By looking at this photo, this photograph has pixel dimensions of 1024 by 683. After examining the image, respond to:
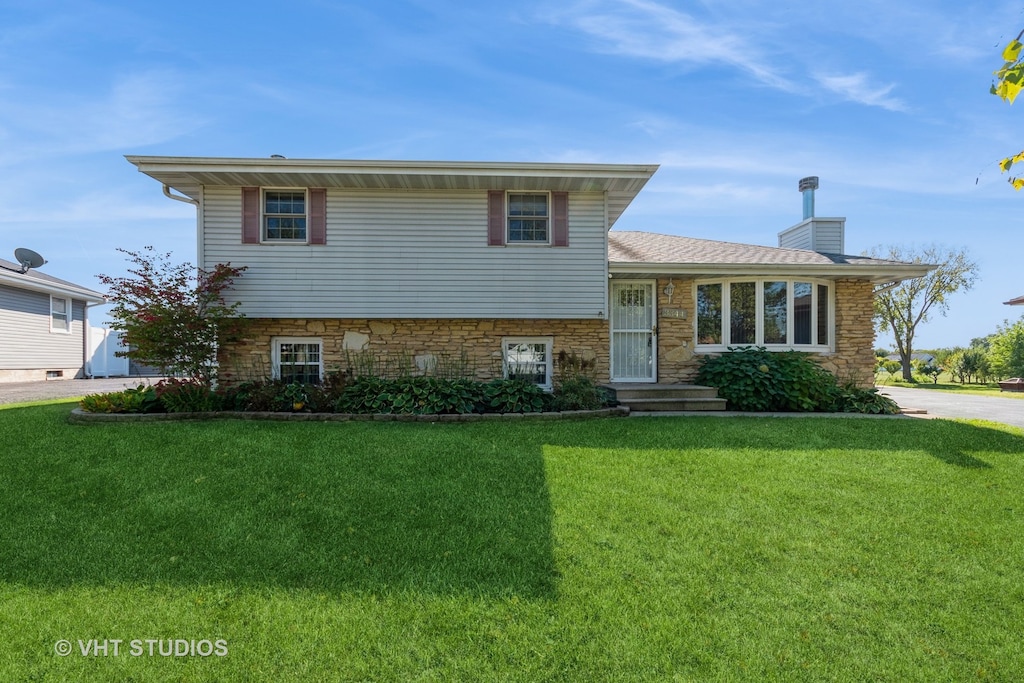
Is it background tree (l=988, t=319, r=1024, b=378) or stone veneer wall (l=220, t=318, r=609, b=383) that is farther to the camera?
background tree (l=988, t=319, r=1024, b=378)

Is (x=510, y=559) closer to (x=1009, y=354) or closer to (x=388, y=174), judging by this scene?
(x=388, y=174)

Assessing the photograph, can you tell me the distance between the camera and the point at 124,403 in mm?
7609

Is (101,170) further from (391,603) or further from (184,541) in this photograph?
(391,603)

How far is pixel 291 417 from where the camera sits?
741 cm

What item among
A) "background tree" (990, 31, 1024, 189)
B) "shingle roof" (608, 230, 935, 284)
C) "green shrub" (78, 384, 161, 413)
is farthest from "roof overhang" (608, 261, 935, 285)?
"green shrub" (78, 384, 161, 413)

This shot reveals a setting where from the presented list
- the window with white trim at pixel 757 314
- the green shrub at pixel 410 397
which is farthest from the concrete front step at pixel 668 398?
the green shrub at pixel 410 397

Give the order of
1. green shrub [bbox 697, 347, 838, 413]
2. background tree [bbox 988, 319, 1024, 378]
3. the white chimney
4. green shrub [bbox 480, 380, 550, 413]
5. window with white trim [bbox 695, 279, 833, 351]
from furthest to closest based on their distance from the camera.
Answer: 1. background tree [bbox 988, 319, 1024, 378]
2. the white chimney
3. window with white trim [bbox 695, 279, 833, 351]
4. green shrub [bbox 697, 347, 838, 413]
5. green shrub [bbox 480, 380, 550, 413]

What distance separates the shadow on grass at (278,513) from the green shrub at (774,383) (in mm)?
5264

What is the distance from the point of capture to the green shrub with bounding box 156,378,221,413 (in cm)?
771

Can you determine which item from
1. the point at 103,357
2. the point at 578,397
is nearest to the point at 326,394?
the point at 578,397

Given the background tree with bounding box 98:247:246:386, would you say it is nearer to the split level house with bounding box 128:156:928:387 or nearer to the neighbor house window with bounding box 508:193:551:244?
the split level house with bounding box 128:156:928:387

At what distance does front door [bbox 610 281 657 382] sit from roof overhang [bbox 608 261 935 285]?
0.39 meters

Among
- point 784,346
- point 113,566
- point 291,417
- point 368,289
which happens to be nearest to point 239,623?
point 113,566

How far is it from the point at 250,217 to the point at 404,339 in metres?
3.46
